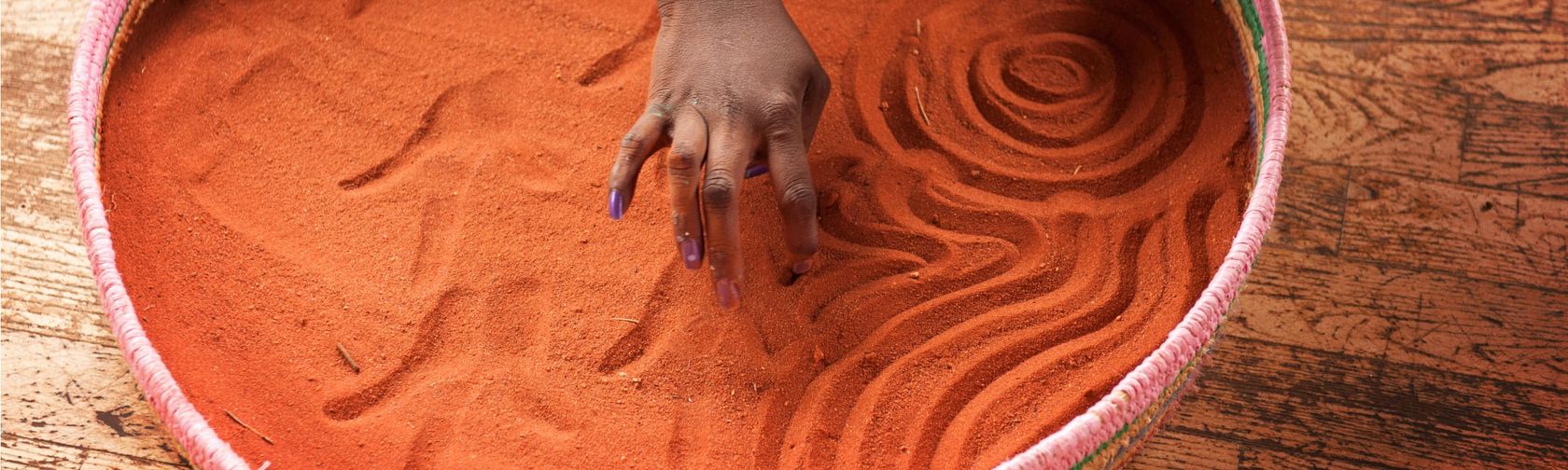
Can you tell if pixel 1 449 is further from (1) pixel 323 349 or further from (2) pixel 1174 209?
(2) pixel 1174 209

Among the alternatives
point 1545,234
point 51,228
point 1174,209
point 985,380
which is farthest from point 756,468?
point 1545,234

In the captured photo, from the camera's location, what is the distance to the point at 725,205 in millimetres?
1275

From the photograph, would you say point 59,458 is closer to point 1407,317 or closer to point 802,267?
point 802,267

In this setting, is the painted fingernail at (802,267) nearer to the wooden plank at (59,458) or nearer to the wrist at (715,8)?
the wrist at (715,8)

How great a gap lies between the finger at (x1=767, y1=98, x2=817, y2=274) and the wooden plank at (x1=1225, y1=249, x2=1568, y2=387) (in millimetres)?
682

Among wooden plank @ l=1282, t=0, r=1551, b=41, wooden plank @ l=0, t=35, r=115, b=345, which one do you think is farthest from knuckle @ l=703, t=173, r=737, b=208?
wooden plank @ l=1282, t=0, r=1551, b=41

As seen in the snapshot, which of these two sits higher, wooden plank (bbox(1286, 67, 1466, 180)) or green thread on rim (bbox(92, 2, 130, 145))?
wooden plank (bbox(1286, 67, 1466, 180))

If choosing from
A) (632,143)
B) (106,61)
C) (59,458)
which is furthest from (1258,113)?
(59,458)

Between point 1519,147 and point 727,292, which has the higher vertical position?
point 1519,147

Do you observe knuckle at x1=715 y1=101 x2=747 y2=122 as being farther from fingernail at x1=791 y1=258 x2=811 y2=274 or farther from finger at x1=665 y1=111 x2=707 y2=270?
fingernail at x1=791 y1=258 x2=811 y2=274

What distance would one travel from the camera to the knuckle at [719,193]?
1271 mm

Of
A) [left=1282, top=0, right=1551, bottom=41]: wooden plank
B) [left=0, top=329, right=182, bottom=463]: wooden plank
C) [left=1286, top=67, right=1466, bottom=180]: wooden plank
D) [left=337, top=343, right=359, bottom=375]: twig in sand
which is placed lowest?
[left=0, top=329, right=182, bottom=463]: wooden plank

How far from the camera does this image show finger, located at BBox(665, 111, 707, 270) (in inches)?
50.3

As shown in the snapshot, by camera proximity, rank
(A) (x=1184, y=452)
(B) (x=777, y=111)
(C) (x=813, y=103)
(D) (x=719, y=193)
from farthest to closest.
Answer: (A) (x=1184, y=452) → (C) (x=813, y=103) → (B) (x=777, y=111) → (D) (x=719, y=193)
